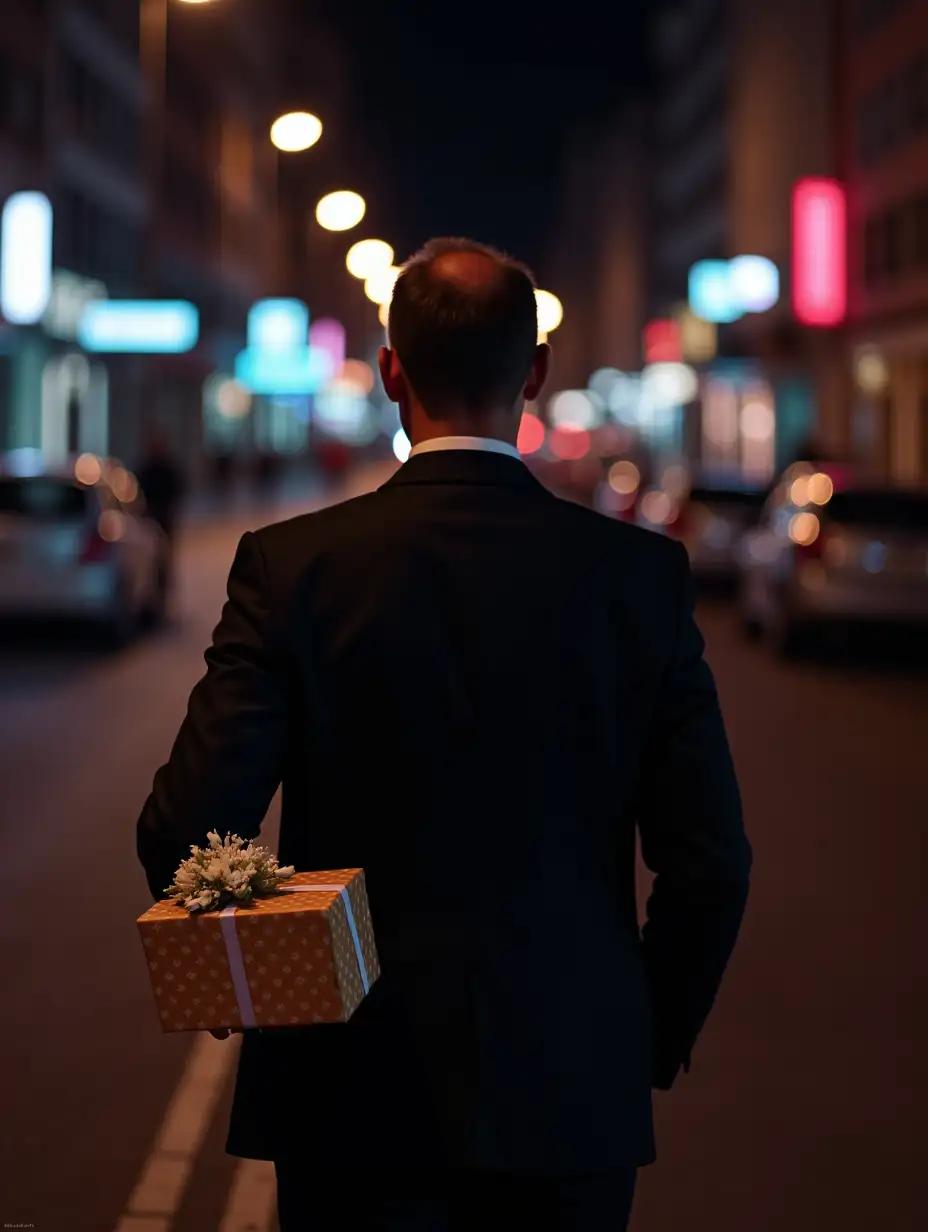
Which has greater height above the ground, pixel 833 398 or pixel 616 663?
pixel 833 398

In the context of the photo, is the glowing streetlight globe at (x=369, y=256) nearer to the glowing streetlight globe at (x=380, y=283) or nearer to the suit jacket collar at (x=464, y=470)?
the glowing streetlight globe at (x=380, y=283)

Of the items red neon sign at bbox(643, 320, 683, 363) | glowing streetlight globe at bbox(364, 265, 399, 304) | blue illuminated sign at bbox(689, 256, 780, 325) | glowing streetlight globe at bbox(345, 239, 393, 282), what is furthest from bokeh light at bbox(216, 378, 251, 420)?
glowing streetlight globe at bbox(345, 239, 393, 282)

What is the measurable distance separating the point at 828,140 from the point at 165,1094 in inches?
2321

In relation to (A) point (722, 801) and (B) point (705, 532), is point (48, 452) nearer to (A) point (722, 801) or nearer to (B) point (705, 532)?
(B) point (705, 532)

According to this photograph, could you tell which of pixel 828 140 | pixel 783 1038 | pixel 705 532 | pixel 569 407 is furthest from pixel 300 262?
pixel 783 1038

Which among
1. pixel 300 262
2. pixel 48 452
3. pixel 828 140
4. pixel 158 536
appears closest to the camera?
pixel 158 536

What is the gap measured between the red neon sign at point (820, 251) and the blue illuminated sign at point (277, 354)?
37.4 metres

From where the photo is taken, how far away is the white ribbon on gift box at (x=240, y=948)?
8.21 feet

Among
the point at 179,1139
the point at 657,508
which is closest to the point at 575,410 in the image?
the point at 657,508

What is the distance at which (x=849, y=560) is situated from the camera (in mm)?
18719

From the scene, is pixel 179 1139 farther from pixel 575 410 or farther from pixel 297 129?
pixel 575 410

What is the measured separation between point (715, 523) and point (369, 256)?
6.65 metres

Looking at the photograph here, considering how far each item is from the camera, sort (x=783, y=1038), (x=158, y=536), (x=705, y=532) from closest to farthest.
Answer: (x=783, y=1038), (x=158, y=536), (x=705, y=532)

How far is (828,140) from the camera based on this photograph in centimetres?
6184
